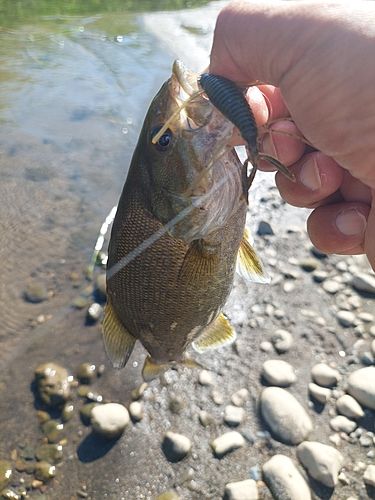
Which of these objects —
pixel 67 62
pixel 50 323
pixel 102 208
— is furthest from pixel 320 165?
pixel 67 62

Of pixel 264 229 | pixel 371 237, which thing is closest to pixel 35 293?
pixel 264 229

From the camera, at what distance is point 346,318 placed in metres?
5.02

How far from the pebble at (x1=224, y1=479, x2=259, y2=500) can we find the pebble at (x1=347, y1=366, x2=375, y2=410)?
1.19 m

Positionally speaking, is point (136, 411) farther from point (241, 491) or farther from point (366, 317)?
point (366, 317)

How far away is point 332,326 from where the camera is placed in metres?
4.98

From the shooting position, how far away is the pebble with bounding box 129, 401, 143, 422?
4.14 metres

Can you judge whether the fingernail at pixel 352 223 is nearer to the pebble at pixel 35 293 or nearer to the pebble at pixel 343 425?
the pebble at pixel 343 425

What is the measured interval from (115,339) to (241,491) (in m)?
1.67

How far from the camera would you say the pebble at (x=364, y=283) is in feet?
17.6

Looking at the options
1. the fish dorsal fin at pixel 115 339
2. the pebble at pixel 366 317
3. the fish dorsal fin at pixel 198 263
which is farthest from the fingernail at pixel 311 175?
the pebble at pixel 366 317

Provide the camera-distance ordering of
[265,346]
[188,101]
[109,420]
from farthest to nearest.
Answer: [265,346] < [109,420] < [188,101]

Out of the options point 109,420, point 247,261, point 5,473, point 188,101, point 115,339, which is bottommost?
point 5,473

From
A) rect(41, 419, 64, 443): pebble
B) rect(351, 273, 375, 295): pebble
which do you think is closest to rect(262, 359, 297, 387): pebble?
rect(351, 273, 375, 295): pebble

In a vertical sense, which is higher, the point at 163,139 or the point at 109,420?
the point at 163,139
